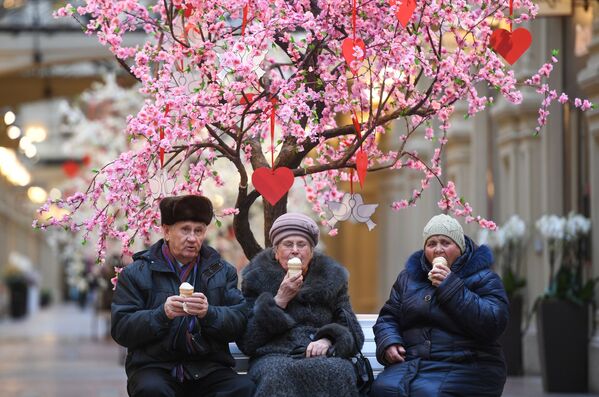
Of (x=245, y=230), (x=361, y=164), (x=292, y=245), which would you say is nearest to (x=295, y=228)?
(x=292, y=245)

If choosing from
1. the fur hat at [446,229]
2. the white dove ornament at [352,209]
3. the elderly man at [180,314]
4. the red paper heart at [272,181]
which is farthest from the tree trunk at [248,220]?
the fur hat at [446,229]

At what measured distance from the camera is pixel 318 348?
750 centimetres

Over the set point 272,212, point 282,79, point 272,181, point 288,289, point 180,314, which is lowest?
point 180,314

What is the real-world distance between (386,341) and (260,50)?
5.64ft

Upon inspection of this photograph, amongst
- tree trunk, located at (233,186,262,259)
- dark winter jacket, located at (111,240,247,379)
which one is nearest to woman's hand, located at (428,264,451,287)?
dark winter jacket, located at (111,240,247,379)

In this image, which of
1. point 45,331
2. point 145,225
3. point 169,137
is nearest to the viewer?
point 169,137

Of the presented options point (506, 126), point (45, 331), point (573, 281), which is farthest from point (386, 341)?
point (45, 331)

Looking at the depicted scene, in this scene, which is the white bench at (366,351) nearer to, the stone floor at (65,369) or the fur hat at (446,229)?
the fur hat at (446,229)

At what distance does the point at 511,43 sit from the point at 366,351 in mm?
1955

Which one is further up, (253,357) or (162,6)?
(162,6)

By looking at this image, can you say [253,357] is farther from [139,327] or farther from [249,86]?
[249,86]

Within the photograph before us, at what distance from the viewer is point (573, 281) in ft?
48.0

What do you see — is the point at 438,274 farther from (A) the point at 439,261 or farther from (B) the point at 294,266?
(B) the point at 294,266

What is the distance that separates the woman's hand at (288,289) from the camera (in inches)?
297
